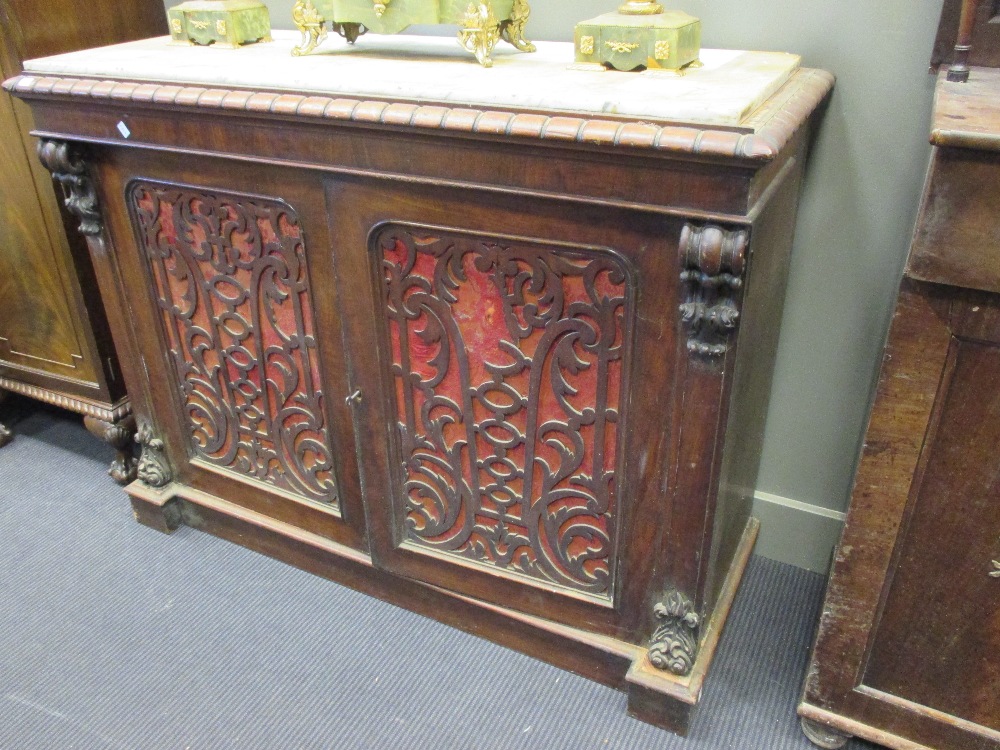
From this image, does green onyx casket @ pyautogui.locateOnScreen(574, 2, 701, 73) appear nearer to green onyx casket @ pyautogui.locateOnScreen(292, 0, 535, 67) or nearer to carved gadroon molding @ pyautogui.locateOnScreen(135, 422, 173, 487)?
green onyx casket @ pyautogui.locateOnScreen(292, 0, 535, 67)

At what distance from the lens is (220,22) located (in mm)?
1456

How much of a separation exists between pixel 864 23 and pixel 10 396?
2283 millimetres

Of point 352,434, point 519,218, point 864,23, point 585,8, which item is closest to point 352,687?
point 352,434

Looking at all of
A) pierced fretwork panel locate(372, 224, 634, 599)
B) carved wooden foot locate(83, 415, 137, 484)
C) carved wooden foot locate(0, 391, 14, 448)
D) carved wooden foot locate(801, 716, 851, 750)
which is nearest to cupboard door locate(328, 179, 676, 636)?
pierced fretwork panel locate(372, 224, 634, 599)

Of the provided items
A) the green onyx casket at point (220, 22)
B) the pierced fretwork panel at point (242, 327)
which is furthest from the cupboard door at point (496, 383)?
the green onyx casket at point (220, 22)

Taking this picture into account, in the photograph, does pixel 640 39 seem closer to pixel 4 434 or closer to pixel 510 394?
pixel 510 394

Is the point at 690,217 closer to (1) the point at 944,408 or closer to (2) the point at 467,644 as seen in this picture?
(1) the point at 944,408

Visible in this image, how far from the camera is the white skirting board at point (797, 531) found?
1659 mm

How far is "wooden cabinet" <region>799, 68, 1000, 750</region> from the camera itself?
875 mm

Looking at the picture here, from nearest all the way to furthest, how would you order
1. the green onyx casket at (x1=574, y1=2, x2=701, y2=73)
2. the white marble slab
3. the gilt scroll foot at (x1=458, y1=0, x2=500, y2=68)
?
the white marble slab < the green onyx casket at (x1=574, y1=2, x2=701, y2=73) < the gilt scroll foot at (x1=458, y1=0, x2=500, y2=68)

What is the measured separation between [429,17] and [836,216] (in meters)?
0.77

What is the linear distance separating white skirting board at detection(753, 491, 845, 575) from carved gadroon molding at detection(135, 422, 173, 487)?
129 cm

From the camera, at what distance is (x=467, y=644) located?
154 cm

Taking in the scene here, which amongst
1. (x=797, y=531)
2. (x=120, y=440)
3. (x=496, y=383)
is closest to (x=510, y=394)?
(x=496, y=383)
